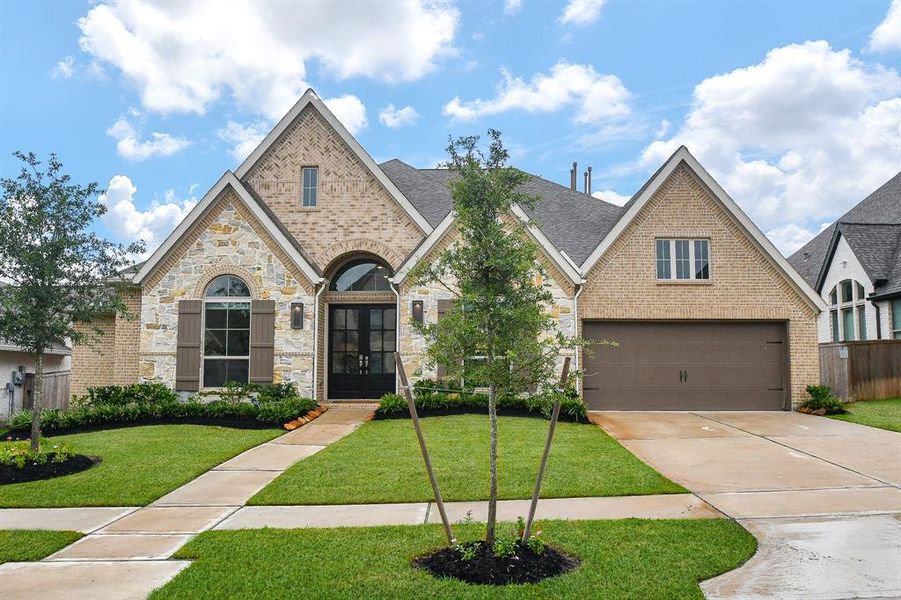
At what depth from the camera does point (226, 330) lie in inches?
619

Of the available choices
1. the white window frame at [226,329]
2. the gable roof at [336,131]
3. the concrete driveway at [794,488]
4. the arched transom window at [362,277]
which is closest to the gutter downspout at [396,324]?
the arched transom window at [362,277]

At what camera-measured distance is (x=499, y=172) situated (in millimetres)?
5676

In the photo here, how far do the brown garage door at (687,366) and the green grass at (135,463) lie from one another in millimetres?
8003

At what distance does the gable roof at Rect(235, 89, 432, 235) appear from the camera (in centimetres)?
1697

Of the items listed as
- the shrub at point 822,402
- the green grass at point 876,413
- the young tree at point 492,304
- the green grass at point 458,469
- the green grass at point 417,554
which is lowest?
the green grass at point 417,554

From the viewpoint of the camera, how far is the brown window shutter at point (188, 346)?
15336 mm

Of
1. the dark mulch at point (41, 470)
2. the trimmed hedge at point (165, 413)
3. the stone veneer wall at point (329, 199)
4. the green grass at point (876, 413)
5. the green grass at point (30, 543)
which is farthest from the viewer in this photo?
the stone veneer wall at point (329, 199)

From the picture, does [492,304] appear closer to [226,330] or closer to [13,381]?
[226,330]

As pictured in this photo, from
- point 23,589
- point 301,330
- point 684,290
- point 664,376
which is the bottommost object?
point 23,589

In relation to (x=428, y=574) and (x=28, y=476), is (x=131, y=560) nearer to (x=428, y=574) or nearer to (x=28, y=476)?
(x=428, y=574)

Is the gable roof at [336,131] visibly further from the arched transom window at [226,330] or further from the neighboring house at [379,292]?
the arched transom window at [226,330]

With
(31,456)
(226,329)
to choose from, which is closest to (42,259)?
(31,456)

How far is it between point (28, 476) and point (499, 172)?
7746 mm

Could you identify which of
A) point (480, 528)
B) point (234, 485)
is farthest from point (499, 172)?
point (234, 485)
